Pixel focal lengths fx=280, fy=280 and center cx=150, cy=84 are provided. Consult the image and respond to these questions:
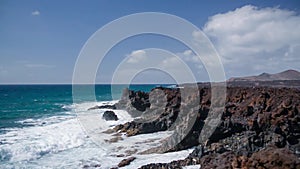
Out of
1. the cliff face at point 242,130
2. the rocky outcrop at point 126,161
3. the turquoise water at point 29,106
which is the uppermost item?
the cliff face at point 242,130

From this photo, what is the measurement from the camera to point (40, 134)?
19938 millimetres

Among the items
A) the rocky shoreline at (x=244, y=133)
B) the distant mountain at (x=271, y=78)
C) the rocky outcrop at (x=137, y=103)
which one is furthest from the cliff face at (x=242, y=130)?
the distant mountain at (x=271, y=78)

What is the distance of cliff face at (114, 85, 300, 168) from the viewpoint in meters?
8.67

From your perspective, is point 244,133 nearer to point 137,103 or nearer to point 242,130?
point 242,130

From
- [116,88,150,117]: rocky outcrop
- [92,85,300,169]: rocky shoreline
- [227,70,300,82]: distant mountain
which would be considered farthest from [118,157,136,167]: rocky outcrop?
[227,70,300,82]: distant mountain

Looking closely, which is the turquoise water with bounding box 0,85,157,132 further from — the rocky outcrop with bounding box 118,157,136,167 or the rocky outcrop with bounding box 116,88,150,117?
the rocky outcrop with bounding box 118,157,136,167

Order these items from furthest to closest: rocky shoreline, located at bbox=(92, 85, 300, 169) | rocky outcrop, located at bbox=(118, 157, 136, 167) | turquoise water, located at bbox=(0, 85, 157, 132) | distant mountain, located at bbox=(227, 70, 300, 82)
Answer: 1. distant mountain, located at bbox=(227, 70, 300, 82)
2. turquoise water, located at bbox=(0, 85, 157, 132)
3. rocky outcrop, located at bbox=(118, 157, 136, 167)
4. rocky shoreline, located at bbox=(92, 85, 300, 169)

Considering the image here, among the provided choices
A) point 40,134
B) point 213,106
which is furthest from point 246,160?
point 40,134

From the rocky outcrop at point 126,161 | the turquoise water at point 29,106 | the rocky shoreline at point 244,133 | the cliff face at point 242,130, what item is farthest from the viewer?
the turquoise water at point 29,106

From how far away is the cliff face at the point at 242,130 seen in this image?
867 centimetres

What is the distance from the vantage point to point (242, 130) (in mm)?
12797

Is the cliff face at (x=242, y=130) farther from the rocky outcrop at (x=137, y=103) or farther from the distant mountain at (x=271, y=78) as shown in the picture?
the distant mountain at (x=271, y=78)

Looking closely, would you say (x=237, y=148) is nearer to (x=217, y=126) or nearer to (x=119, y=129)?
(x=217, y=126)

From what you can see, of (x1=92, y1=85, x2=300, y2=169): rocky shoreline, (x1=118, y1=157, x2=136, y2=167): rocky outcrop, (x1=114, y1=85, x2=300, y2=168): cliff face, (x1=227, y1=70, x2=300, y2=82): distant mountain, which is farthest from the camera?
(x1=227, y1=70, x2=300, y2=82): distant mountain
